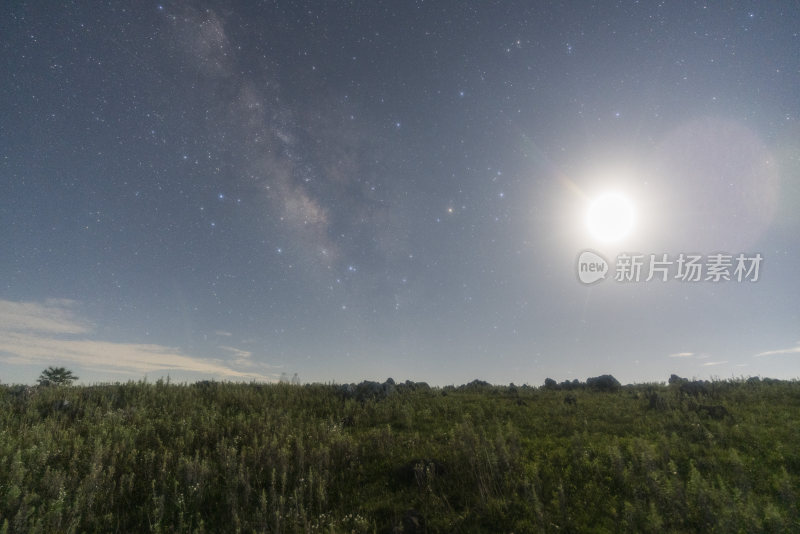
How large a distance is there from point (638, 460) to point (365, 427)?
834 cm

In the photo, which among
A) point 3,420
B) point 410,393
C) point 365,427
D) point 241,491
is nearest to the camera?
point 241,491

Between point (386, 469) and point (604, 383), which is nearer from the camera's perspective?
point (386, 469)

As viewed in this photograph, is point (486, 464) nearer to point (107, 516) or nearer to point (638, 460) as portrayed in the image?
point (638, 460)

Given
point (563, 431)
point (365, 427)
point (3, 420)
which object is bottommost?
point (3, 420)

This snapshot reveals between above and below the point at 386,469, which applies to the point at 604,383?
above

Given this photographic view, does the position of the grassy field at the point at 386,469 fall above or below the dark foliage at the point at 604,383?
below

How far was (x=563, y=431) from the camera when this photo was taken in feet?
39.6

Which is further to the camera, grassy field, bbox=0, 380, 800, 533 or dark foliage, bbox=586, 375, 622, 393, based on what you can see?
dark foliage, bbox=586, 375, 622, 393

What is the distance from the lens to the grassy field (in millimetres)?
6520

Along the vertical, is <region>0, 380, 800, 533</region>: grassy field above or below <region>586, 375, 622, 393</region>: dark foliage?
below

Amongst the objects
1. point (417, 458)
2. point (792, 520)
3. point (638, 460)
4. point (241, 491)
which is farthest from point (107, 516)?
point (792, 520)

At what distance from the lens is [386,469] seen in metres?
9.12

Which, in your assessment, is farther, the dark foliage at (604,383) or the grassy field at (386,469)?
the dark foliage at (604,383)

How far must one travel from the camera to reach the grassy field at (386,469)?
6.52 meters
